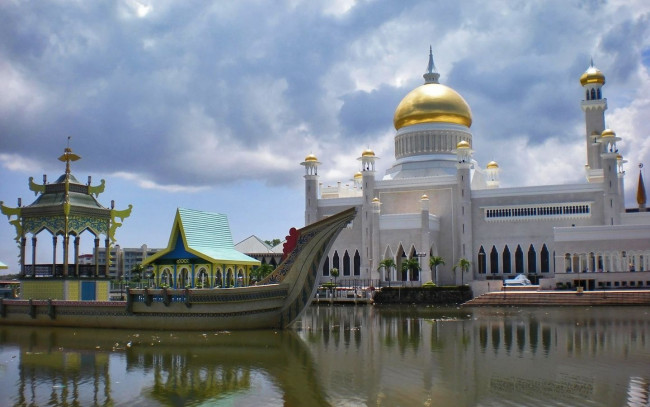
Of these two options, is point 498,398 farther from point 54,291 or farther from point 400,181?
point 400,181

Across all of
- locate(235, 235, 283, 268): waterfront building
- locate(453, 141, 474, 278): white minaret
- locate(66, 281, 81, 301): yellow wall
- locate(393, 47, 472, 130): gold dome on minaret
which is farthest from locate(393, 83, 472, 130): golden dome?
locate(66, 281, 81, 301): yellow wall

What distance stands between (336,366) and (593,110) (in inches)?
1621

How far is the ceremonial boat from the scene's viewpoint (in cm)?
2164

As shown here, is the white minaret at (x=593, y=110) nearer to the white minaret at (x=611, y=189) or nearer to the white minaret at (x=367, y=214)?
the white minaret at (x=611, y=189)

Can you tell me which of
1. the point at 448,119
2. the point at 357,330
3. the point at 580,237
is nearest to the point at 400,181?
the point at 448,119

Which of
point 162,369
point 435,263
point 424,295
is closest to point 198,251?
point 162,369

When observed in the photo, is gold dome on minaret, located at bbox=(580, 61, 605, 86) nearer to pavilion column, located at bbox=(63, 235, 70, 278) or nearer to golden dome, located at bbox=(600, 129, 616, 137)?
golden dome, located at bbox=(600, 129, 616, 137)

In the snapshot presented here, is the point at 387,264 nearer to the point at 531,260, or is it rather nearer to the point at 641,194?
the point at 531,260

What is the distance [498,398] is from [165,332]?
13.5m

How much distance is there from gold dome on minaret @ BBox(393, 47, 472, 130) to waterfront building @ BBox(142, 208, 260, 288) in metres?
30.7

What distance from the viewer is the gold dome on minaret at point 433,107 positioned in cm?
5247

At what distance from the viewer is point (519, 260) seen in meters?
45.8

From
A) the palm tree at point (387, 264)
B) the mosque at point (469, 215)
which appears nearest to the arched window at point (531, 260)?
the mosque at point (469, 215)

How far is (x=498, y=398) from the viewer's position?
11.3 meters
